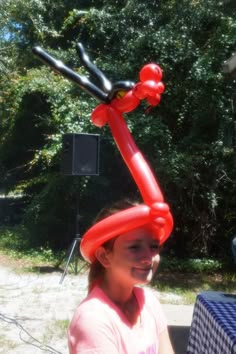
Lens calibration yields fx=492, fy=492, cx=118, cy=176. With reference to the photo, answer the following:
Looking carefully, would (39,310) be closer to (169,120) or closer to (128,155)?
(169,120)

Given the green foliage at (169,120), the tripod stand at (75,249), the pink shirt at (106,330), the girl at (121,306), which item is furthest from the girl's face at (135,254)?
the green foliage at (169,120)

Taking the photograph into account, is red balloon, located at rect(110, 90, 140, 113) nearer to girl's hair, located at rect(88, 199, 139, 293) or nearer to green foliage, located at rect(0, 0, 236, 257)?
girl's hair, located at rect(88, 199, 139, 293)

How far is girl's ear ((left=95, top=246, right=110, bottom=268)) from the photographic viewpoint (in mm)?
1427

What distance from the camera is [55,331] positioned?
4730 millimetres

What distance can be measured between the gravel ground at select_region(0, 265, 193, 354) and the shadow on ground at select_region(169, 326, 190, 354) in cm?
18

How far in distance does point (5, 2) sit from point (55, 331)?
7634 millimetres

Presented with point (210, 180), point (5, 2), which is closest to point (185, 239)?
point (210, 180)

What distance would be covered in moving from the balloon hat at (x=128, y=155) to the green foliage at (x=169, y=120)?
575 cm

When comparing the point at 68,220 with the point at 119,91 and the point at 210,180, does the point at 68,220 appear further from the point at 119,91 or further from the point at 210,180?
the point at 119,91

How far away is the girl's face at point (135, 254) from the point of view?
1394 millimetres

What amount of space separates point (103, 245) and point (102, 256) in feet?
0.15

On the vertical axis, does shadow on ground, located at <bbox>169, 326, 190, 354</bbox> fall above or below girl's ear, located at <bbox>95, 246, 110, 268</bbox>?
below

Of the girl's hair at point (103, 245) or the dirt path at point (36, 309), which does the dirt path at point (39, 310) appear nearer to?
the dirt path at point (36, 309)

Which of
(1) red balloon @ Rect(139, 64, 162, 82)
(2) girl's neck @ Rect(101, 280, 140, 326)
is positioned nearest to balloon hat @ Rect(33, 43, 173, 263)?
(1) red balloon @ Rect(139, 64, 162, 82)
